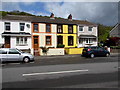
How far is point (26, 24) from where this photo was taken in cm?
2706

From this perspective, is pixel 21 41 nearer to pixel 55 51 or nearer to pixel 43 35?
pixel 43 35

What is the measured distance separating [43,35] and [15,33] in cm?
540

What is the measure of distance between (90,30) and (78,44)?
507 centimetres

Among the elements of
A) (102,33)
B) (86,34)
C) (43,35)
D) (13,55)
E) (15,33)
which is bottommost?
(13,55)

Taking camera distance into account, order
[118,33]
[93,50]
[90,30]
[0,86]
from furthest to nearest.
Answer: [118,33]
[90,30]
[93,50]
[0,86]

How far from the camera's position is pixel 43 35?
1118 inches

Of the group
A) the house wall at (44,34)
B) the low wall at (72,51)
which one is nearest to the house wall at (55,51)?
the low wall at (72,51)

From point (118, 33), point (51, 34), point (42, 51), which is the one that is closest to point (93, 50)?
point (42, 51)

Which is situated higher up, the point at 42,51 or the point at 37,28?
the point at 37,28

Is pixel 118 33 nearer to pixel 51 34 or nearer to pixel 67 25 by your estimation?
pixel 67 25

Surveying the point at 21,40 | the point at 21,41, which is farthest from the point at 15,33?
the point at 21,41

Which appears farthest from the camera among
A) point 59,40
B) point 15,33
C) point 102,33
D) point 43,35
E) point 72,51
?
point 102,33

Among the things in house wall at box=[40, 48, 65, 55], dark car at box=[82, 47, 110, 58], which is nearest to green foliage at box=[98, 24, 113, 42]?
house wall at box=[40, 48, 65, 55]

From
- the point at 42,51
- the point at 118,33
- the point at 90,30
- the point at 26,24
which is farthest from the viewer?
the point at 118,33
